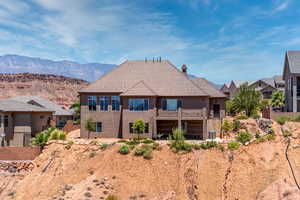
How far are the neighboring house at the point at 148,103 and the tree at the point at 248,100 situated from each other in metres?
7.68

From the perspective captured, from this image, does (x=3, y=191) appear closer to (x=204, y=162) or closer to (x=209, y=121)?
(x=204, y=162)

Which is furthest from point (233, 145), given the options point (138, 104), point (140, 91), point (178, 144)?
point (140, 91)

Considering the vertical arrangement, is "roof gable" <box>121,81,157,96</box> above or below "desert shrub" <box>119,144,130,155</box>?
above

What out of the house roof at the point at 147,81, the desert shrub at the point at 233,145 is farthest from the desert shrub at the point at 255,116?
the desert shrub at the point at 233,145

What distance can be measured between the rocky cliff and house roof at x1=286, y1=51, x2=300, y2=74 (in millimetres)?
82169

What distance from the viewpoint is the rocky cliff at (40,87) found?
107m

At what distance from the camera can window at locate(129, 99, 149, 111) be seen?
103 feet

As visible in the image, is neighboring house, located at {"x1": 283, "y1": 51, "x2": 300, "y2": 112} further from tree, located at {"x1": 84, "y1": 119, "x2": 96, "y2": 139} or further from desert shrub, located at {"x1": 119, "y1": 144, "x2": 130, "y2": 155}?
tree, located at {"x1": 84, "y1": 119, "x2": 96, "y2": 139}

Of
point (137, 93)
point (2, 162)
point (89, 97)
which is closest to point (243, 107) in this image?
point (137, 93)

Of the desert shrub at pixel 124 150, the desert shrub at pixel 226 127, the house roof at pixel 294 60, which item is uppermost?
the house roof at pixel 294 60

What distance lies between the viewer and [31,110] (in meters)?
33.9

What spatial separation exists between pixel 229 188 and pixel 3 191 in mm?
20741

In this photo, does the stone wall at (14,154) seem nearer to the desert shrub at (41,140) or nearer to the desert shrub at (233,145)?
the desert shrub at (41,140)

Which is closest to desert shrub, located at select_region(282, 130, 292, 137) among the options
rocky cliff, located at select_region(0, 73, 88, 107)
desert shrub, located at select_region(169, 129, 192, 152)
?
desert shrub, located at select_region(169, 129, 192, 152)
